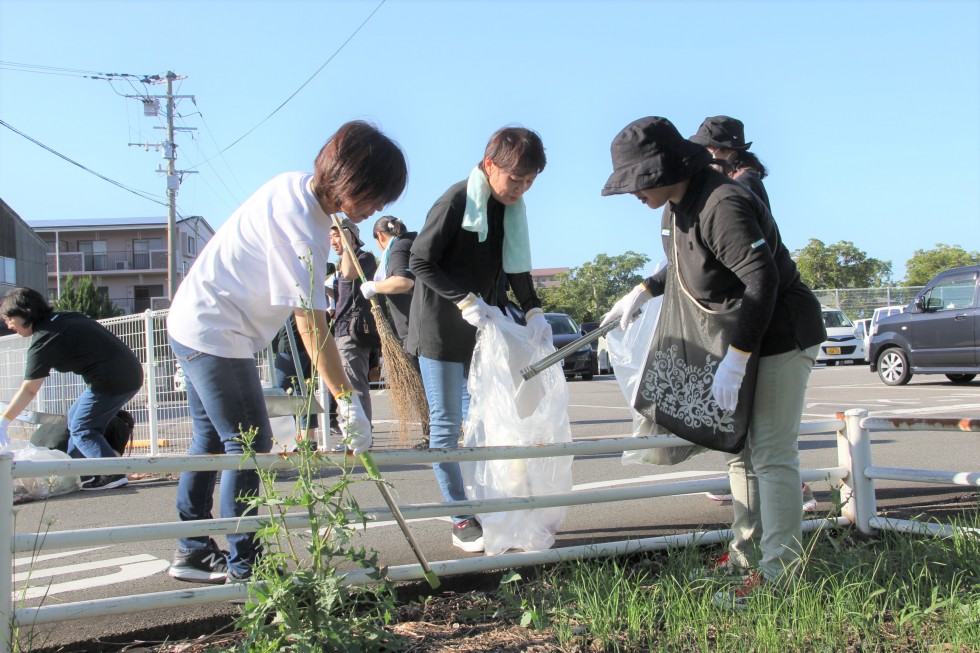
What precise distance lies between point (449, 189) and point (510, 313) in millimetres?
697

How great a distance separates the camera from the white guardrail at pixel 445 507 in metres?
2.48

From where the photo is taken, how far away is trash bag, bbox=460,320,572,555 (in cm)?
355

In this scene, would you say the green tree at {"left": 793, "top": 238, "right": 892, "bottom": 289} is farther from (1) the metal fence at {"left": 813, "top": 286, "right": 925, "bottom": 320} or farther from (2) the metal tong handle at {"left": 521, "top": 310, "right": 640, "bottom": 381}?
(2) the metal tong handle at {"left": 521, "top": 310, "right": 640, "bottom": 381}

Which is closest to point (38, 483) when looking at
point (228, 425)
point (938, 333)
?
point (228, 425)

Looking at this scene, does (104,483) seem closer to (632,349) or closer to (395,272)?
(395,272)

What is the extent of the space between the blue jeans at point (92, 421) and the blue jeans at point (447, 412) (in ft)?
11.4

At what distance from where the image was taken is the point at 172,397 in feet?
25.4

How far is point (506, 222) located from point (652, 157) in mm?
1110

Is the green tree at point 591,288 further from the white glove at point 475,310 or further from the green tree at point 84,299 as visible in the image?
the white glove at point 475,310

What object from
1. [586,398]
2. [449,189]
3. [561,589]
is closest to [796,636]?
[561,589]


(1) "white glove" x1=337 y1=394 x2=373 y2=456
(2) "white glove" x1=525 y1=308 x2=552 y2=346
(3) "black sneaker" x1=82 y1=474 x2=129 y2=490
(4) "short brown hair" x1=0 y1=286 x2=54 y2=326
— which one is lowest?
(3) "black sneaker" x1=82 y1=474 x2=129 y2=490

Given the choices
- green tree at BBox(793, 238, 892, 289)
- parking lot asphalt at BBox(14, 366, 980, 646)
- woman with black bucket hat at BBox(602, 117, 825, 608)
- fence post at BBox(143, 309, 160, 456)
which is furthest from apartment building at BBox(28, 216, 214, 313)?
woman with black bucket hat at BBox(602, 117, 825, 608)

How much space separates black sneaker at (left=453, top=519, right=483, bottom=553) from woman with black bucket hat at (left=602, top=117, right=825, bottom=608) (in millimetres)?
1196

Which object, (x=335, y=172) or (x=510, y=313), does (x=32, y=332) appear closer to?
(x=510, y=313)
